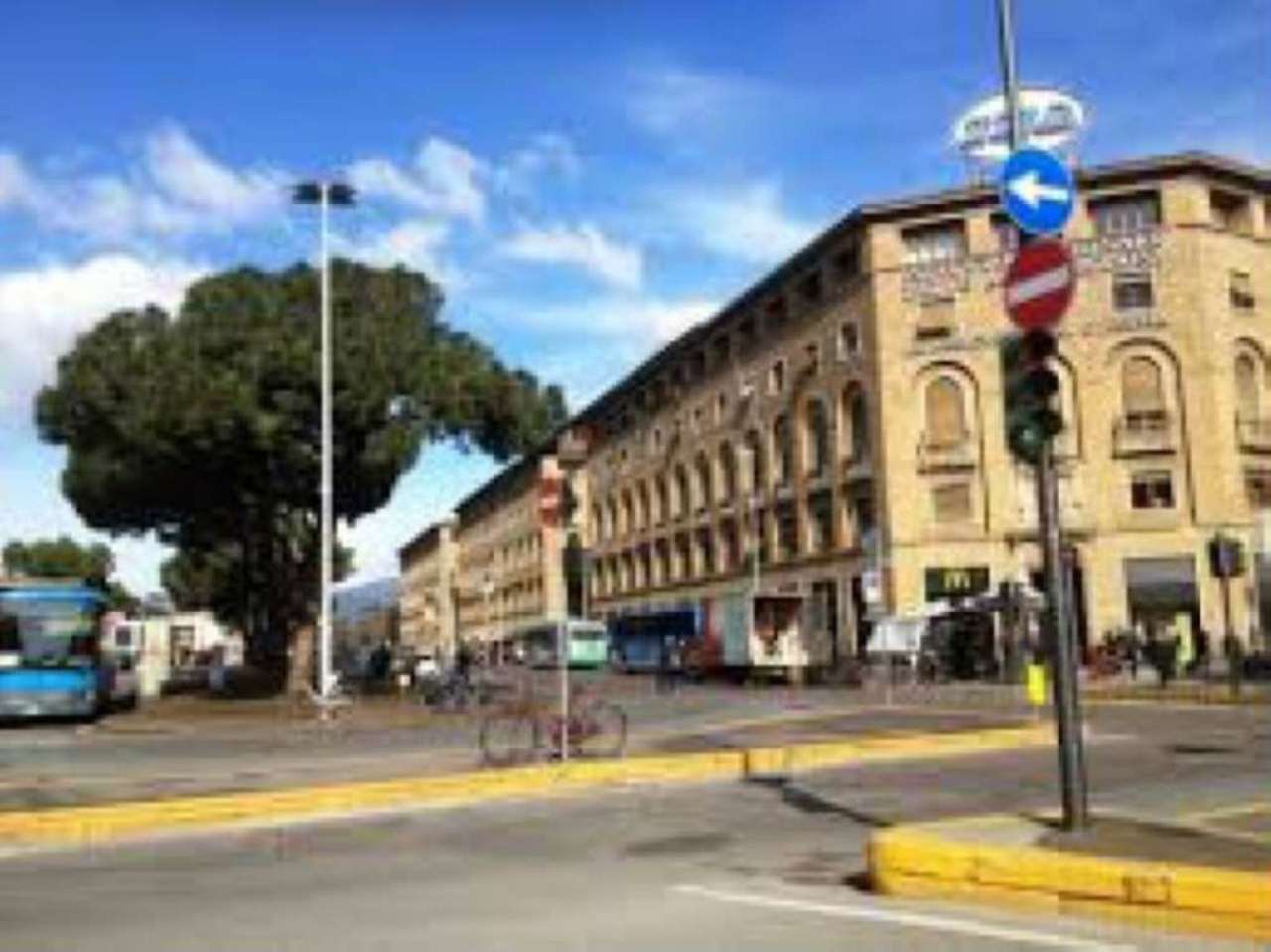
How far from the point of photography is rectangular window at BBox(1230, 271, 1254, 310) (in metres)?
59.8

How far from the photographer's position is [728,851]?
Result: 12859 mm

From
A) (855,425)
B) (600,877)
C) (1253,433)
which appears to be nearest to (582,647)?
(855,425)

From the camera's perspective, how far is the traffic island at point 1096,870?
8.73 meters

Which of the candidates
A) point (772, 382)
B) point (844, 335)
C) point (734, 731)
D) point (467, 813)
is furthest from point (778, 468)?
point (467, 813)

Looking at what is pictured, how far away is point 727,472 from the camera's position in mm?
78938

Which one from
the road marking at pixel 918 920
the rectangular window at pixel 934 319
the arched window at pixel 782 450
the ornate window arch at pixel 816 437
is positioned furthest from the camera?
the arched window at pixel 782 450

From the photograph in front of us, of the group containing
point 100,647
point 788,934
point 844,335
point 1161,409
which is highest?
point 844,335

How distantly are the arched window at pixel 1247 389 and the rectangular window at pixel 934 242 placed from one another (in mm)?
9641

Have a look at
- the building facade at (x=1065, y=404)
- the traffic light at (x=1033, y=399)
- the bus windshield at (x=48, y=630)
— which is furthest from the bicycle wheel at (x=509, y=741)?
the building facade at (x=1065, y=404)

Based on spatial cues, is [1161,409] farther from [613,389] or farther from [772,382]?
[613,389]

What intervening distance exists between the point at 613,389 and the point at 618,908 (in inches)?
3428

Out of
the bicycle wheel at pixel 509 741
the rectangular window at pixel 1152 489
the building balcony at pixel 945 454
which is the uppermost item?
the building balcony at pixel 945 454

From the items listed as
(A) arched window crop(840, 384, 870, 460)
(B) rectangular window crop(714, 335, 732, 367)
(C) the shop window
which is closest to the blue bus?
(A) arched window crop(840, 384, 870, 460)

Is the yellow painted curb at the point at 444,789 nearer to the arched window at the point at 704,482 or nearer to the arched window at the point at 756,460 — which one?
the arched window at the point at 756,460
